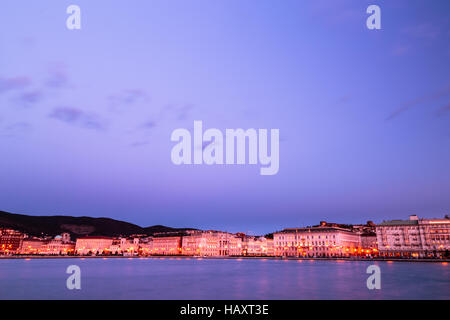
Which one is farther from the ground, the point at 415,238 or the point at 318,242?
the point at 415,238

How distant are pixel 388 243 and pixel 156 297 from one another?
12657 cm

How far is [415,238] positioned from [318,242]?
35.7 meters

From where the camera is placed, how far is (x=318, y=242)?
15112cm

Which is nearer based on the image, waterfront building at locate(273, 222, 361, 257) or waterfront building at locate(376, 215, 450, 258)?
waterfront building at locate(376, 215, 450, 258)

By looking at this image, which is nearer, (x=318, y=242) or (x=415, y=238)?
(x=415, y=238)

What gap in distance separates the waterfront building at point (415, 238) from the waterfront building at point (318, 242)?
15.3 metres

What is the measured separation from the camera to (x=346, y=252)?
149250mm

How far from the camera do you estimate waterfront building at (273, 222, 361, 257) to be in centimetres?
14700

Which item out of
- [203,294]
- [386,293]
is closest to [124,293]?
[203,294]

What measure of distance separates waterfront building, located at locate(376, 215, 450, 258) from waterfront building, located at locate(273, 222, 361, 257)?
15262 millimetres

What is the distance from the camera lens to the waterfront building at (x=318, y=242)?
14700 centimetres
